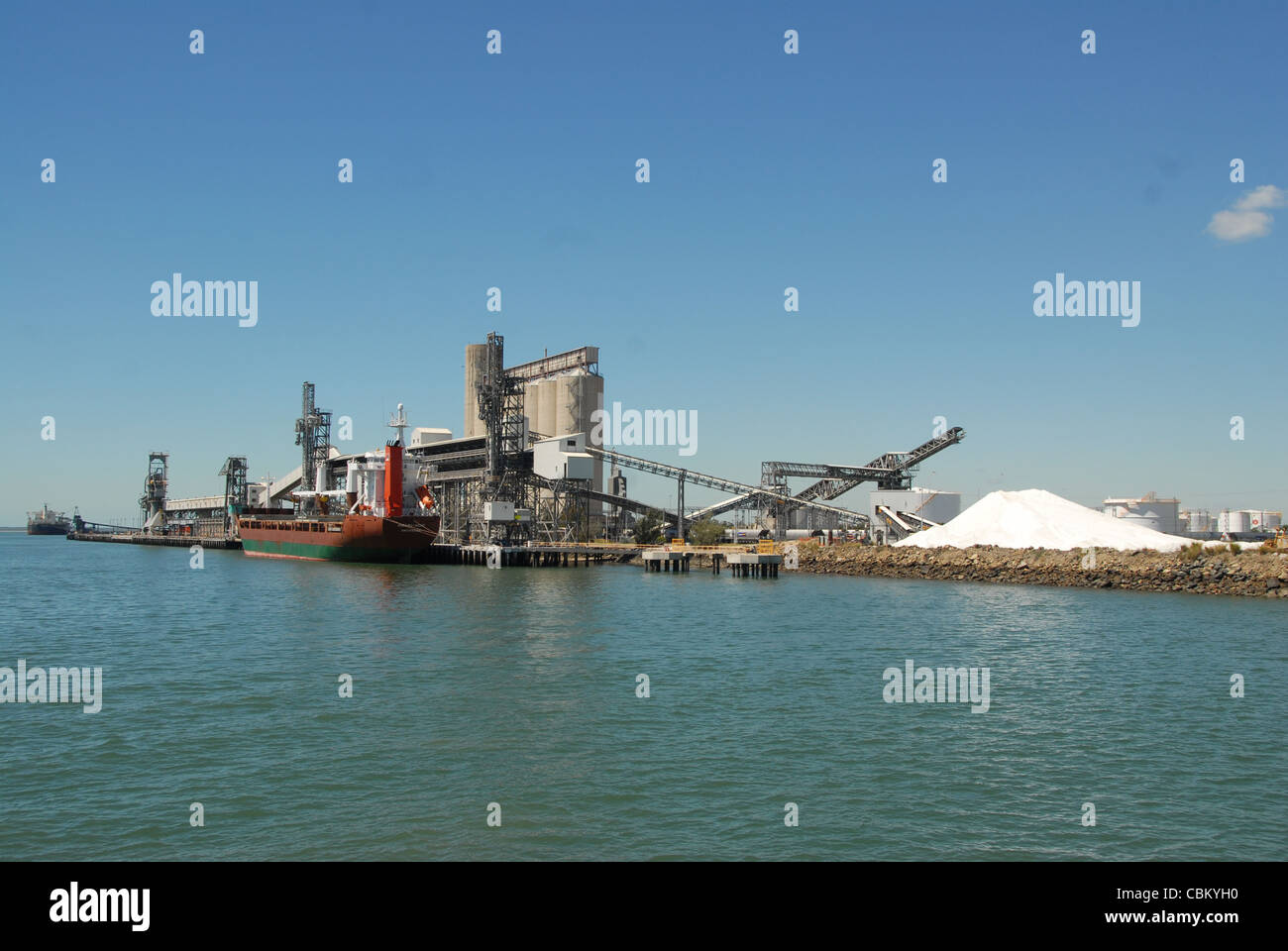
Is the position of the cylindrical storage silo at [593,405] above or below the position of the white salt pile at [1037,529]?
above

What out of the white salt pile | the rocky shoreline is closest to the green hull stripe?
the rocky shoreline

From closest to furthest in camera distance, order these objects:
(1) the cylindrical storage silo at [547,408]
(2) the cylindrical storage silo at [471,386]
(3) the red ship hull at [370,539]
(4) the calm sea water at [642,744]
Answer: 1. (4) the calm sea water at [642,744]
2. (3) the red ship hull at [370,539]
3. (1) the cylindrical storage silo at [547,408]
4. (2) the cylindrical storage silo at [471,386]

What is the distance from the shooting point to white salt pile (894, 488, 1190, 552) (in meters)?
64.8

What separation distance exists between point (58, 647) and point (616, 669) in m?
19.6

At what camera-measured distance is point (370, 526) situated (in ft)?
260

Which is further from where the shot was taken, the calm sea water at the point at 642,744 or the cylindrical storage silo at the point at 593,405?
the cylindrical storage silo at the point at 593,405

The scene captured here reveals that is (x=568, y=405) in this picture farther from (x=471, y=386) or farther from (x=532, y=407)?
(x=471, y=386)

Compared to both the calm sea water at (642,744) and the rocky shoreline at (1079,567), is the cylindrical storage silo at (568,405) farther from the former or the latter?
the calm sea water at (642,744)

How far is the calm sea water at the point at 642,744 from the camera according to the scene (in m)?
12.3

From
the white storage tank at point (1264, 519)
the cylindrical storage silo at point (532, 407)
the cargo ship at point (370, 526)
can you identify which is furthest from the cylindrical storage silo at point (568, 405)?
the white storage tank at point (1264, 519)

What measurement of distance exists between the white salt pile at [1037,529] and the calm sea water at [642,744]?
30796mm

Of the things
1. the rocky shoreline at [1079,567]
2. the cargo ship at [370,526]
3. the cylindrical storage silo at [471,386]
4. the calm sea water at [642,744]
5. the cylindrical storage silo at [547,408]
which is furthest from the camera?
the cylindrical storage silo at [471,386]

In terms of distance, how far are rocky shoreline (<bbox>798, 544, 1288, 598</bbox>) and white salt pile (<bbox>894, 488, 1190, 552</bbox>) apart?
3581 mm
